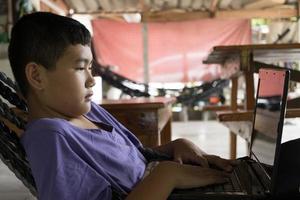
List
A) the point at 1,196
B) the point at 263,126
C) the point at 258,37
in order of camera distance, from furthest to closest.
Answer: the point at 258,37, the point at 1,196, the point at 263,126

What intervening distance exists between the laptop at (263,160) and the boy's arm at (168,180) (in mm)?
13

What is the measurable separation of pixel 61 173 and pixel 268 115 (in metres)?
0.51

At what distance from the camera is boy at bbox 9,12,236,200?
64 cm

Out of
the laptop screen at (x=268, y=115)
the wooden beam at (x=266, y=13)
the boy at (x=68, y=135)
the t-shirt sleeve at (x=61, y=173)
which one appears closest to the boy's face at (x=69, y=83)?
the boy at (x=68, y=135)

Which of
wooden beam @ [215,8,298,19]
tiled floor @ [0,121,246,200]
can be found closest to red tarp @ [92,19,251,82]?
wooden beam @ [215,8,298,19]

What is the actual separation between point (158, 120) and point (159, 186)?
0.83 metres

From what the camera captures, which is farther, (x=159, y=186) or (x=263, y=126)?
(x=263, y=126)

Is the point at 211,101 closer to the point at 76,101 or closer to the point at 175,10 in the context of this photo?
the point at 175,10

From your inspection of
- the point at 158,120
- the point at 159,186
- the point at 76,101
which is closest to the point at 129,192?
the point at 159,186

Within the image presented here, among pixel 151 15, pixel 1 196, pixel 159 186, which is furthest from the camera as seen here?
pixel 151 15

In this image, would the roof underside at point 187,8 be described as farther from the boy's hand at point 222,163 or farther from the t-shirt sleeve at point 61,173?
the t-shirt sleeve at point 61,173

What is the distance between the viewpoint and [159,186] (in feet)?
2.17

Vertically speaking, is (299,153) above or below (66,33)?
A: below

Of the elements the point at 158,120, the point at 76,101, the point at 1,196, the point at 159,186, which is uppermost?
the point at 76,101
